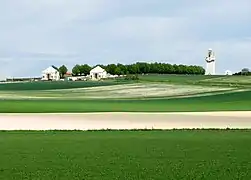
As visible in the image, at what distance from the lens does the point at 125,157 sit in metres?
17.5

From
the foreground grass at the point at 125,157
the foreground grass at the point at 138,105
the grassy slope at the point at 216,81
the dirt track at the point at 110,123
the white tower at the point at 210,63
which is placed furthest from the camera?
the white tower at the point at 210,63

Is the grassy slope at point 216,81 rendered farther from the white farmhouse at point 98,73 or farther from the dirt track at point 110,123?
the white farmhouse at point 98,73

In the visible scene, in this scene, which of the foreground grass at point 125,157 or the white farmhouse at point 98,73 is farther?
the white farmhouse at point 98,73

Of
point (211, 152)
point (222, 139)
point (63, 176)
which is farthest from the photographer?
point (222, 139)

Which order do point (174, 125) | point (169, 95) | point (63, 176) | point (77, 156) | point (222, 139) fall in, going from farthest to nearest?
point (169, 95), point (174, 125), point (222, 139), point (77, 156), point (63, 176)

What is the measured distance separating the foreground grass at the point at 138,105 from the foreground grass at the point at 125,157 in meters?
25.8

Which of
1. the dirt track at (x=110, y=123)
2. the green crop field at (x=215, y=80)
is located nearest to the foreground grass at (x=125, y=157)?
the dirt track at (x=110, y=123)

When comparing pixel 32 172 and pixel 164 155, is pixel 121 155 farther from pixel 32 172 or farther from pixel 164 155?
pixel 32 172

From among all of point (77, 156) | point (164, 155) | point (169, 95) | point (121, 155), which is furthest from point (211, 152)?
point (169, 95)

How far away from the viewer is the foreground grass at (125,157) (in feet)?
47.0

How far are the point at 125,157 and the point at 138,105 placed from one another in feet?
136

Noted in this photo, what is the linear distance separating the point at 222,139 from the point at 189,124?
11017 mm

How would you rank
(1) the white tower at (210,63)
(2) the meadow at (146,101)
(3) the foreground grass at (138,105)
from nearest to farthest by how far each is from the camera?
(3) the foreground grass at (138,105), (2) the meadow at (146,101), (1) the white tower at (210,63)

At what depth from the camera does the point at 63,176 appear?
1391 cm
